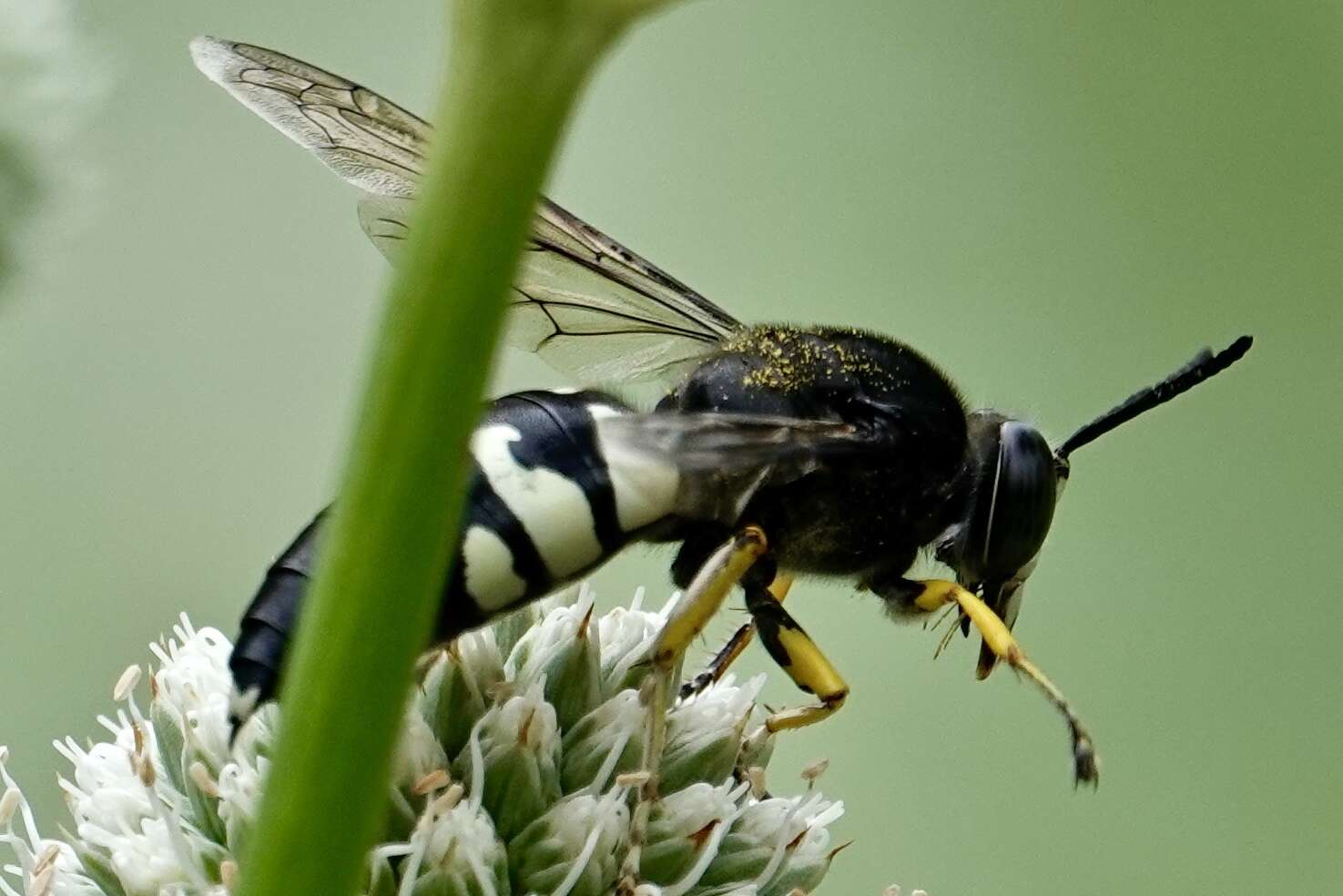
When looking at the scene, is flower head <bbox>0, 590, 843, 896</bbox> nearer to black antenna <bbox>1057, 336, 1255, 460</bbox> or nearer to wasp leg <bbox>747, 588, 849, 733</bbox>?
wasp leg <bbox>747, 588, 849, 733</bbox>

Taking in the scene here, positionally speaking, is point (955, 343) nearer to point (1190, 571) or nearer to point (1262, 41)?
point (1190, 571)

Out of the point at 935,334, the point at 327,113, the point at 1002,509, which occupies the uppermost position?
the point at 327,113

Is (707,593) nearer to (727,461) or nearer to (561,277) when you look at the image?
(727,461)

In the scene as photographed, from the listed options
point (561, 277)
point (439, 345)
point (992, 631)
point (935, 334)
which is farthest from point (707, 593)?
point (935, 334)

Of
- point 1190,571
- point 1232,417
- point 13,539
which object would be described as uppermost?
point 1232,417

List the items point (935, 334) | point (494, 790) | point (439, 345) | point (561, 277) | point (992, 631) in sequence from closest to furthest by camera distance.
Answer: point (439, 345)
point (494, 790)
point (992, 631)
point (561, 277)
point (935, 334)

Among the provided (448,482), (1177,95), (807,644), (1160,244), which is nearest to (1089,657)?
(1160,244)

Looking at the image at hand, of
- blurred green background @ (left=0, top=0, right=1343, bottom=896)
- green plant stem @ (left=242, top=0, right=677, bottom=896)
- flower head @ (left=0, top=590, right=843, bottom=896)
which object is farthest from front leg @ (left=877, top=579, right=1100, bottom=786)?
blurred green background @ (left=0, top=0, right=1343, bottom=896)
